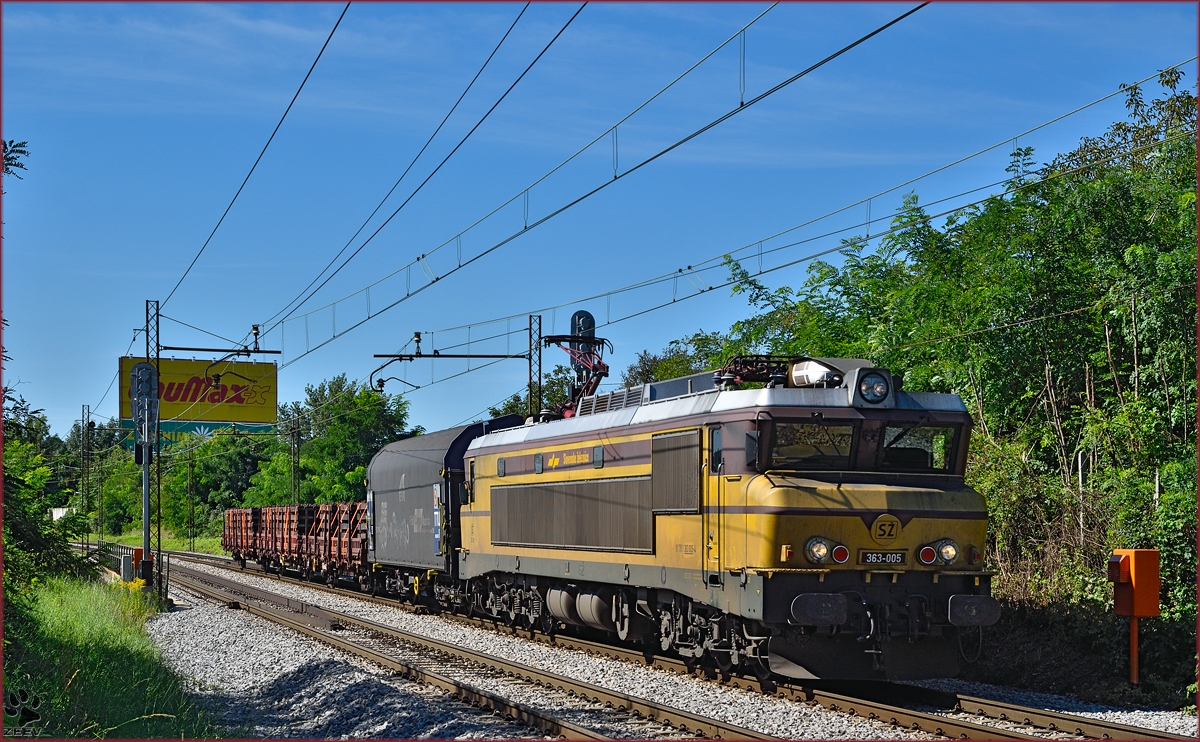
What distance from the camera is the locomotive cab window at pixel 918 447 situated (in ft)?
47.3

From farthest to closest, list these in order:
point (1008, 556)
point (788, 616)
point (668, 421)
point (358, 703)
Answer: point (1008, 556) < point (668, 421) < point (358, 703) < point (788, 616)


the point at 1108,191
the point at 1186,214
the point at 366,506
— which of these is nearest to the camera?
the point at 1186,214

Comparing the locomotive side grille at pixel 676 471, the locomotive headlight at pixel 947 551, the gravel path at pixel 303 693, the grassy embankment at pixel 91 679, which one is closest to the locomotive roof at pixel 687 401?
the locomotive side grille at pixel 676 471

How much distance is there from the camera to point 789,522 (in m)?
13.4

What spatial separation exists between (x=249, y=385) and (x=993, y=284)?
50665 mm

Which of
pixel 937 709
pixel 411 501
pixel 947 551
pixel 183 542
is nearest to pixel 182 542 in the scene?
pixel 183 542

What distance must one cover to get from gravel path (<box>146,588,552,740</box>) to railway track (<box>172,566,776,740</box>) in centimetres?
18

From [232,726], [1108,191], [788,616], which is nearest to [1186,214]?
[1108,191]

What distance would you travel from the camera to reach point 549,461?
19547 millimetres

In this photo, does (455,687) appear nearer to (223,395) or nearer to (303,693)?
(303,693)

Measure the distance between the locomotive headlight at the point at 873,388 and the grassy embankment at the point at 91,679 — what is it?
27.2ft

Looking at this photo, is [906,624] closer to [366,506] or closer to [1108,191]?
[1108,191]

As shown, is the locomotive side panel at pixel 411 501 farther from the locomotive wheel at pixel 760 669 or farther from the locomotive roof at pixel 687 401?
the locomotive wheel at pixel 760 669

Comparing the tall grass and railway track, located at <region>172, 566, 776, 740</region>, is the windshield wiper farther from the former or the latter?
the tall grass
